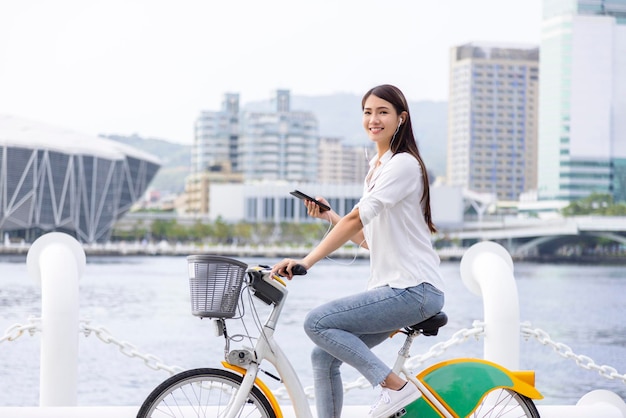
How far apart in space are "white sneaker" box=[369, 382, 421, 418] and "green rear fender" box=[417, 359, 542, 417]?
12 centimetres

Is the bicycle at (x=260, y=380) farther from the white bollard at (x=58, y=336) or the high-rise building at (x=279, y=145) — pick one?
the high-rise building at (x=279, y=145)

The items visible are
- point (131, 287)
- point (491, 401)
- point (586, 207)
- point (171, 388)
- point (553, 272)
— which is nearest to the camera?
point (171, 388)

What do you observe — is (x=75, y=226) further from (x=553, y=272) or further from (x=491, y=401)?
(x=491, y=401)

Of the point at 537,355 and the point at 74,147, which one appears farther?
the point at 74,147

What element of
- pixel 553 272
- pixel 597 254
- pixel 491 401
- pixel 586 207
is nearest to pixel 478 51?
pixel 586 207

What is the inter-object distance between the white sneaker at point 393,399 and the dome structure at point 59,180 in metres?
68.7

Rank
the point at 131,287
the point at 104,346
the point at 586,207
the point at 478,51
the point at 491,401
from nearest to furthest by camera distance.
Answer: the point at 491,401, the point at 104,346, the point at 131,287, the point at 586,207, the point at 478,51

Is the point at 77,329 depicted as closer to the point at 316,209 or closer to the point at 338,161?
the point at 316,209

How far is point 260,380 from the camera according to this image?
3.08 m

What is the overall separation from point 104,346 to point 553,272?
4651 cm

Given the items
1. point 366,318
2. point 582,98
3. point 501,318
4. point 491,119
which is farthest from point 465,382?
point 491,119

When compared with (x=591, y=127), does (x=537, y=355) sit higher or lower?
lower

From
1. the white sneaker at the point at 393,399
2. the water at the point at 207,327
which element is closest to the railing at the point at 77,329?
the white sneaker at the point at 393,399

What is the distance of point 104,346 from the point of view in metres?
28.3
